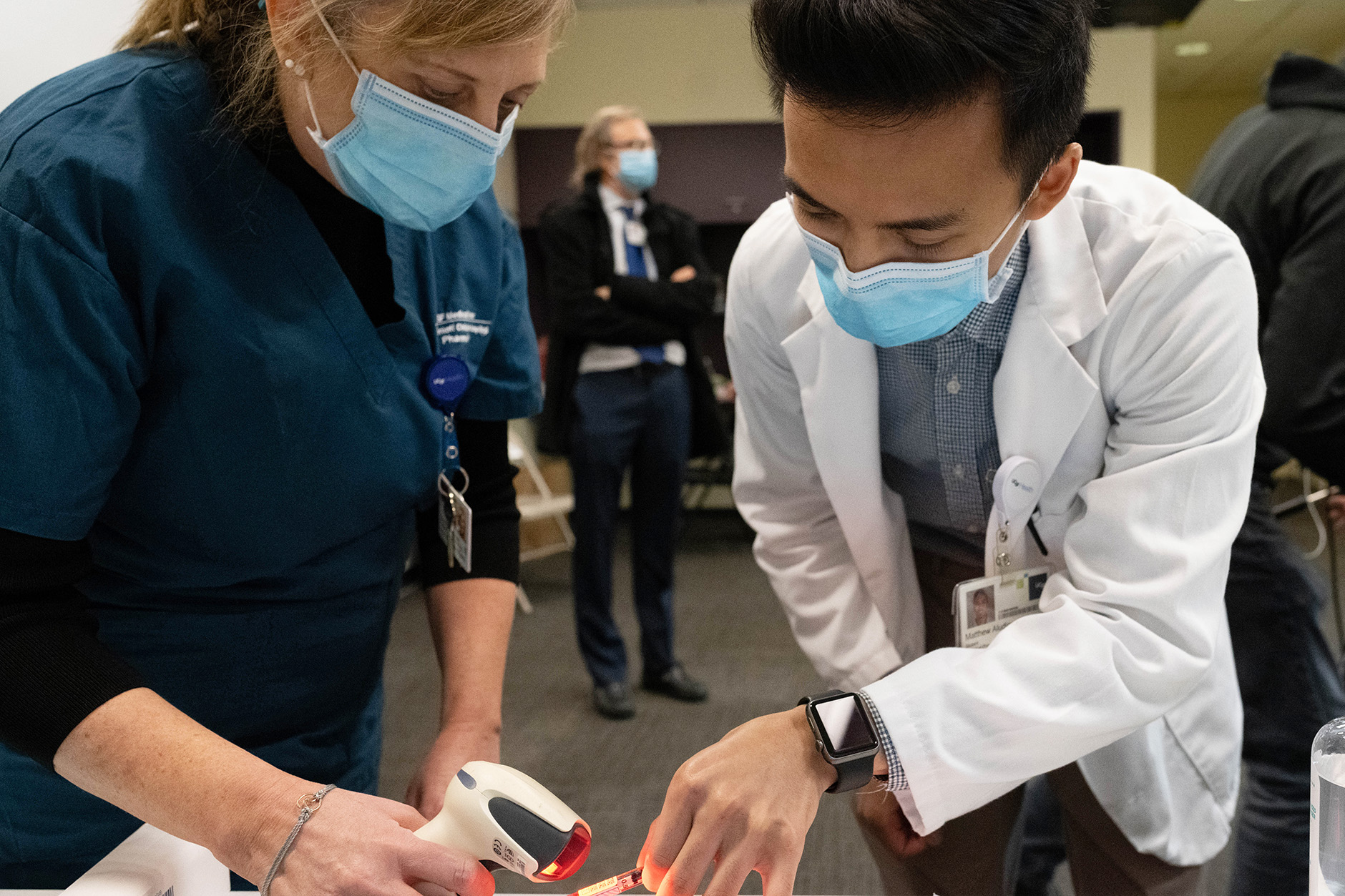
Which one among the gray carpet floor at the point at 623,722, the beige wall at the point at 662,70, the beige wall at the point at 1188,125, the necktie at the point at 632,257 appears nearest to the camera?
the gray carpet floor at the point at 623,722

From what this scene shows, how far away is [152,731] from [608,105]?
20.5ft

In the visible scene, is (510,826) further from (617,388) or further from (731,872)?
(617,388)

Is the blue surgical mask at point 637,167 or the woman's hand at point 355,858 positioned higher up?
the woman's hand at point 355,858

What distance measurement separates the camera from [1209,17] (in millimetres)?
6543

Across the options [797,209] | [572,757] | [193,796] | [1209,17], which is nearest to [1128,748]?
[797,209]

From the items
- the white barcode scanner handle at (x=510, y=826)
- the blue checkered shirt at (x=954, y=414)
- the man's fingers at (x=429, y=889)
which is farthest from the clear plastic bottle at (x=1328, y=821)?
the man's fingers at (x=429, y=889)

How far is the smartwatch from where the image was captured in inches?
33.4

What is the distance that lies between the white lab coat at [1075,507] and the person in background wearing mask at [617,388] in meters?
2.01

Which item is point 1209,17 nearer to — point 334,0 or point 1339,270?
point 1339,270

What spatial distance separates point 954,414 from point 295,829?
28.3 inches

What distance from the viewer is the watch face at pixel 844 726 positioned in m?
0.85

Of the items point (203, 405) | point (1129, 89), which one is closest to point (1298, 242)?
point (203, 405)

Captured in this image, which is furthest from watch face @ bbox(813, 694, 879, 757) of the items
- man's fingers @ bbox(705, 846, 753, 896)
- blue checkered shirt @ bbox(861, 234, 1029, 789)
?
blue checkered shirt @ bbox(861, 234, 1029, 789)

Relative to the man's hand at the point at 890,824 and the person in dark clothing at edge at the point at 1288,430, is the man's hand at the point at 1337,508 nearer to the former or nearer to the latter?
the person in dark clothing at edge at the point at 1288,430
